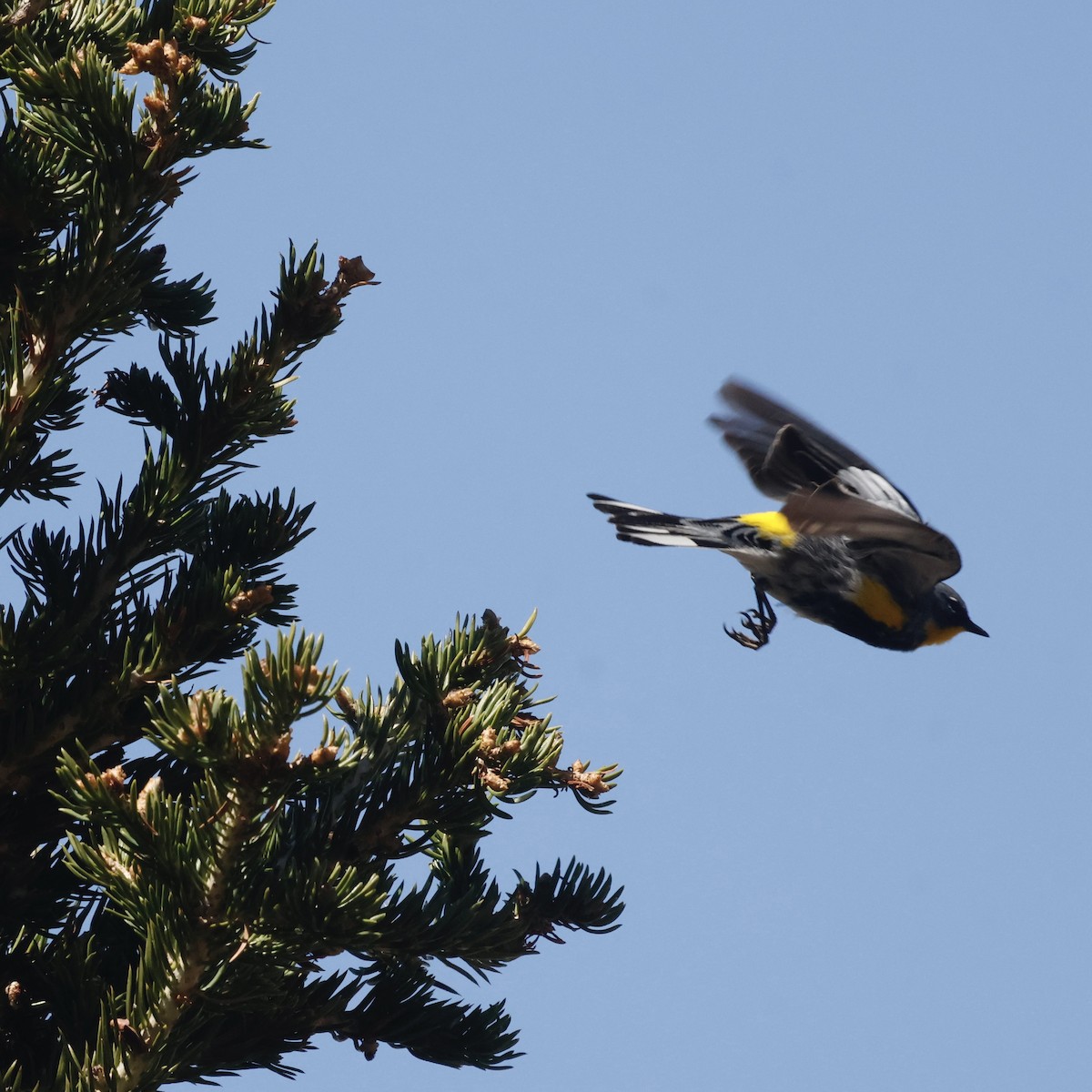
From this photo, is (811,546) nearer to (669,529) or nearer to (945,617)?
(669,529)

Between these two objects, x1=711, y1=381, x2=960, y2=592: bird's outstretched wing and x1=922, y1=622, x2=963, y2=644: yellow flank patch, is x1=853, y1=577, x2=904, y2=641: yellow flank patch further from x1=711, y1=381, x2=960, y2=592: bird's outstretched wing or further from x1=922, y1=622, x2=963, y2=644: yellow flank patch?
x1=922, y1=622, x2=963, y2=644: yellow flank patch

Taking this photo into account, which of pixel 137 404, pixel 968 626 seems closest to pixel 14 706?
pixel 137 404

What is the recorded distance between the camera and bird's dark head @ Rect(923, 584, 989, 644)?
24.4ft

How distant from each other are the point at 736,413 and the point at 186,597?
4801 mm

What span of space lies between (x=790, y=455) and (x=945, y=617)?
1.44 m

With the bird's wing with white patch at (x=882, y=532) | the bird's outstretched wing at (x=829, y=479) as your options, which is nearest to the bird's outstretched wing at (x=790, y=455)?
the bird's outstretched wing at (x=829, y=479)

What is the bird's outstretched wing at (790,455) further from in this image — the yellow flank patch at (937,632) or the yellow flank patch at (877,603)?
the yellow flank patch at (937,632)

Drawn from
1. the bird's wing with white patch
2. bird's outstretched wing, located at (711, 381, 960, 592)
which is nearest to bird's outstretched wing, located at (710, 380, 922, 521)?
bird's outstretched wing, located at (711, 381, 960, 592)

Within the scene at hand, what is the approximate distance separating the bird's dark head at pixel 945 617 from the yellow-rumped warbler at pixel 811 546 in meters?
0.01

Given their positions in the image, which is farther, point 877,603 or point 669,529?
point 877,603

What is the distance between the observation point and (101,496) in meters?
3.41

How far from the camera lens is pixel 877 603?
7074mm

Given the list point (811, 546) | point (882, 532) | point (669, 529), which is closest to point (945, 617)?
point (811, 546)

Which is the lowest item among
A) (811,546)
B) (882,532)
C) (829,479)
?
(882,532)
